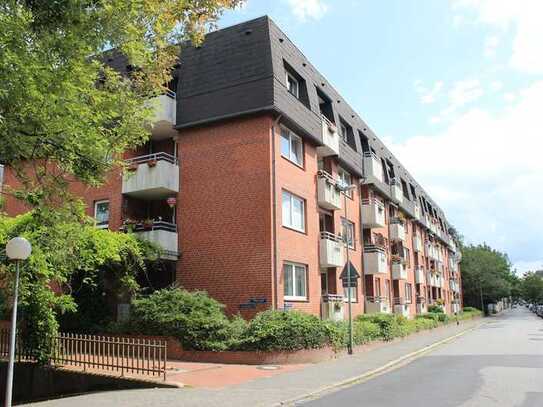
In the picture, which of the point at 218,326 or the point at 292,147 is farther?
the point at 292,147

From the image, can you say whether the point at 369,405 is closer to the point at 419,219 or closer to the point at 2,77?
the point at 2,77

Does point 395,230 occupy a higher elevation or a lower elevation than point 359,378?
higher

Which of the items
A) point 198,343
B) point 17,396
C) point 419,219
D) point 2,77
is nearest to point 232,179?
point 198,343

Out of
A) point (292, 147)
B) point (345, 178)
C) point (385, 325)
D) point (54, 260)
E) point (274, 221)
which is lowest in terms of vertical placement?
point (385, 325)

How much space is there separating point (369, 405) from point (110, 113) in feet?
22.0

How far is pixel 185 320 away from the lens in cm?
1694

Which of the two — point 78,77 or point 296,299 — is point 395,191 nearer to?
point 296,299

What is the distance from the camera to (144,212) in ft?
74.9

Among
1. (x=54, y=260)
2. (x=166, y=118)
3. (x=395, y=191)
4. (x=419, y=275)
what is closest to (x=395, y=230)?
(x=395, y=191)

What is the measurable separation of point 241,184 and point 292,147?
11.6 feet

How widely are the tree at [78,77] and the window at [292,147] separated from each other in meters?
12.0

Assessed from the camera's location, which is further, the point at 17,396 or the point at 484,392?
the point at 17,396

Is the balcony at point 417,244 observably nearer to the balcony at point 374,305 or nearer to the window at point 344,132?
the balcony at point 374,305

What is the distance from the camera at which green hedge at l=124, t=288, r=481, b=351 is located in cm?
1617
